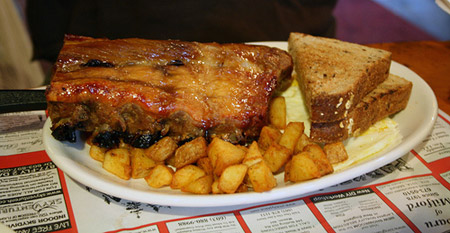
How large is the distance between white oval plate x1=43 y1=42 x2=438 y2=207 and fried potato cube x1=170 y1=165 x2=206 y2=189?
1.3 inches

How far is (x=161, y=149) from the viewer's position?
1668 millimetres

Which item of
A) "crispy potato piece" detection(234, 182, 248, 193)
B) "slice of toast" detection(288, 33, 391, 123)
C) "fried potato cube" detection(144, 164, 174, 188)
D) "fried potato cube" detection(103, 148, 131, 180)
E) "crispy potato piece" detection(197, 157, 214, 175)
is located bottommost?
"fried potato cube" detection(103, 148, 131, 180)

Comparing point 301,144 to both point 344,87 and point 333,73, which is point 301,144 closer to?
point 344,87

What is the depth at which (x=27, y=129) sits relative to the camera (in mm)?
2172

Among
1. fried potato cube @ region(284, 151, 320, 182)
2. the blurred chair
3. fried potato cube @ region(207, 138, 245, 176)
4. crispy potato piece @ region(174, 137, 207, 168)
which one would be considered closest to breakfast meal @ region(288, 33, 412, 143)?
fried potato cube @ region(284, 151, 320, 182)

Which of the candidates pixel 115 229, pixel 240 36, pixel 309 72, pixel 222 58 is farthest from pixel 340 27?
pixel 115 229

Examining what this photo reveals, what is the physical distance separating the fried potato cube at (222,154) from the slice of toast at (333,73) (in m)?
0.50

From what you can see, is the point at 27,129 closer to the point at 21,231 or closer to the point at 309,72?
the point at 21,231

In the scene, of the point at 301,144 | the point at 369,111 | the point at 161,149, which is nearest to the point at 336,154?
the point at 301,144

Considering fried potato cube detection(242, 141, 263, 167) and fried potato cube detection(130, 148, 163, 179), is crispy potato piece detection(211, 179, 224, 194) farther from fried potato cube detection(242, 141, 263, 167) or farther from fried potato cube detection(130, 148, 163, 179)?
fried potato cube detection(130, 148, 163, 179)

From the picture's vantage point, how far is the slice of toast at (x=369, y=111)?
1912 millimetres

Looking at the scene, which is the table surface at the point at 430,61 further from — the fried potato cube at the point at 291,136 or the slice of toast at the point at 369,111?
the fried potato cube at the point at 291,136

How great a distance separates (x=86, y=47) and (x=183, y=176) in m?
0.81

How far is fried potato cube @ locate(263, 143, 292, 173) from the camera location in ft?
5.46
